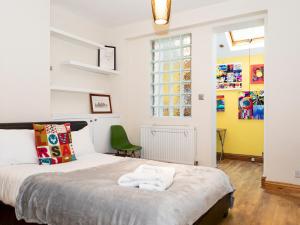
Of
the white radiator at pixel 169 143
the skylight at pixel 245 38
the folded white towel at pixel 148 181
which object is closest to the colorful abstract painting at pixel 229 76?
the skylight at pixel 245 38

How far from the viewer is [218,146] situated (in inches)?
217

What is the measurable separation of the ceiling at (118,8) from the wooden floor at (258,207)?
→ 2.66 m

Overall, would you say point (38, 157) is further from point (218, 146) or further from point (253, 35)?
point (253, 35)

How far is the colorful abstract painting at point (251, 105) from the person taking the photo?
502 centimetres

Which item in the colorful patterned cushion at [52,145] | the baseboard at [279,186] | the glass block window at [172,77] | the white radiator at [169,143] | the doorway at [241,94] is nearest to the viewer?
the colorful patterned cushion at [52,145]

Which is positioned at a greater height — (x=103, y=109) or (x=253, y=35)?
(x=253, y=35)

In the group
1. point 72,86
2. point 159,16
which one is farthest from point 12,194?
point 72,86

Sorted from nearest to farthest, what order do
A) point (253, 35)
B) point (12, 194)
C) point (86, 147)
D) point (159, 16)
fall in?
point (159, 16) < point (12, 194) < point (86, 147) < point (253, 35)

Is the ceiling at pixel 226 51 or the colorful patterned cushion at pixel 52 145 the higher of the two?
the ceiling at pixel 226 51

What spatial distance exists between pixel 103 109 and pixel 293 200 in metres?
Answer: 3.16

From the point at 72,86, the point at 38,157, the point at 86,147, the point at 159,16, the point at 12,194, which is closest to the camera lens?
the point at 159,16

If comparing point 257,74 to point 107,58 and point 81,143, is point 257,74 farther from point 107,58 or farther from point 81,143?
point 81,143

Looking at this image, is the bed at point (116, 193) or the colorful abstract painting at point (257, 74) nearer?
the bed at point (116, 193)

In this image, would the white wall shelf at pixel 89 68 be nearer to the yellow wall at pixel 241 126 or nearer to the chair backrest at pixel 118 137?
the chair backrest at pixel 118 137
